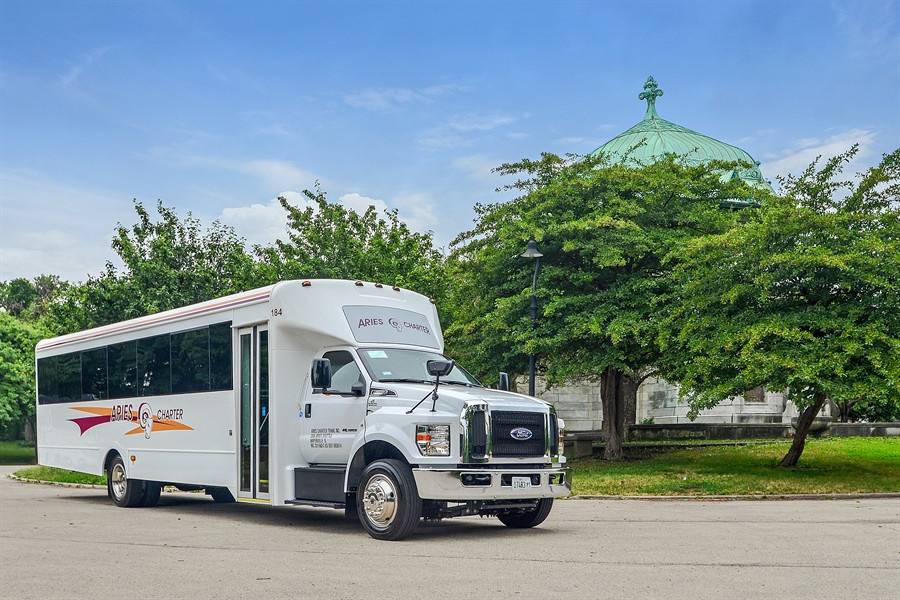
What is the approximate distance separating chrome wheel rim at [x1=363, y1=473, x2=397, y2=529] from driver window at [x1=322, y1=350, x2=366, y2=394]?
139 centimetres

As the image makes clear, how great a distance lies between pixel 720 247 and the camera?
75.2 feet

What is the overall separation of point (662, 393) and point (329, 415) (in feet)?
135

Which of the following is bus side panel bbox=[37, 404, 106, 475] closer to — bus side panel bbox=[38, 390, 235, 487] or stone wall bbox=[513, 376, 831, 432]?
bus side panel bbox=[38, 390, 235, 487]

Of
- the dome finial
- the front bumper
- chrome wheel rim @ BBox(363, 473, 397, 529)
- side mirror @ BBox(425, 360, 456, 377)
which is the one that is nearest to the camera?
the front bumper

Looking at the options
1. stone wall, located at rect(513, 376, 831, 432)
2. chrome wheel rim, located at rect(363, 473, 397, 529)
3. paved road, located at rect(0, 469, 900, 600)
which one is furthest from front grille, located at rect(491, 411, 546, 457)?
stone wall, located at rect(513, 376, 831, 432)

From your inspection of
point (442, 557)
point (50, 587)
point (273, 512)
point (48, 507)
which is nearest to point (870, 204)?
point (273, 512)

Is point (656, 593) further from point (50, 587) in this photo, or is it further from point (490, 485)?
point (50, 587)

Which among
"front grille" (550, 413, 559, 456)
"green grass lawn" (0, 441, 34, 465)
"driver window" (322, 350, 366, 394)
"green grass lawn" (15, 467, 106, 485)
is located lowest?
"green grass lawn" (0, 441, 34, 465)

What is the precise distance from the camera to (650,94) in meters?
68.9

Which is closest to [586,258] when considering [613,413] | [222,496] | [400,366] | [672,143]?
[613,413]

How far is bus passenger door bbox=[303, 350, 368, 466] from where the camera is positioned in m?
13.1

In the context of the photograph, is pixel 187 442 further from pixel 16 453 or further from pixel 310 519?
pixel 16 453

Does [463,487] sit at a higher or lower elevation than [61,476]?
higher

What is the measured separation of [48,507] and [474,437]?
33.2 feet
